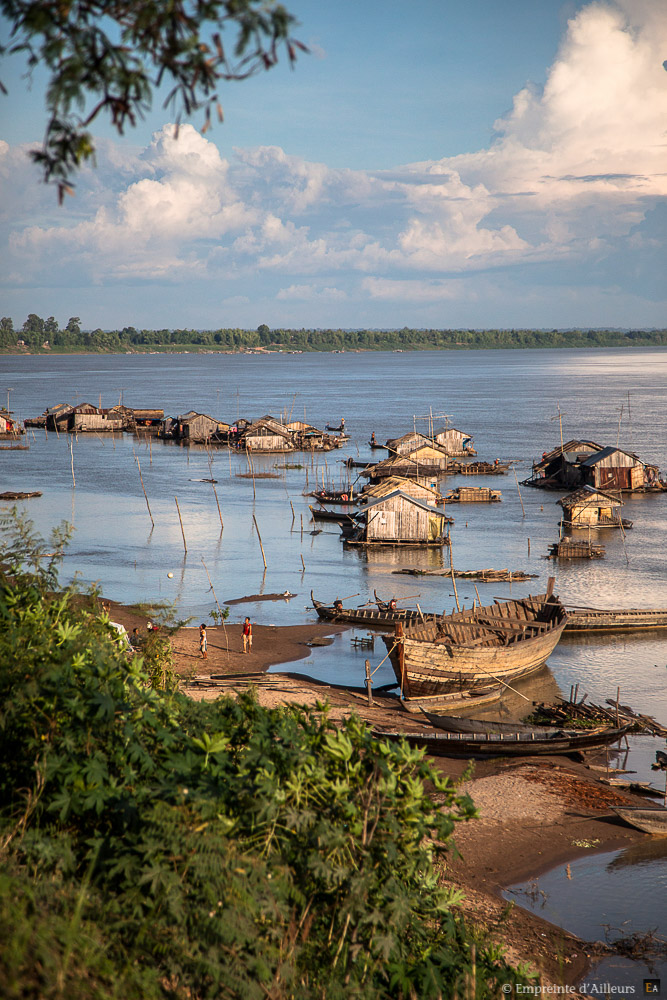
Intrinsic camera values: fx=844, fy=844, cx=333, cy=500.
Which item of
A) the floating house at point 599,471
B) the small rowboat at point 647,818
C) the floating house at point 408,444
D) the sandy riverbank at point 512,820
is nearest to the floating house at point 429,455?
the floating house at point 408,444

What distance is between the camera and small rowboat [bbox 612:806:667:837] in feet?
49.2

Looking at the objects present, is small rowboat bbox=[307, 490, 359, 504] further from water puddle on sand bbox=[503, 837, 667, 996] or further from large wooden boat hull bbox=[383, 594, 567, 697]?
water puddle on sand bbox=[503, 837, 667, 996]

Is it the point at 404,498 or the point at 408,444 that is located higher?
the point at 408,444

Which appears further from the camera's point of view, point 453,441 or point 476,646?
point 453,441

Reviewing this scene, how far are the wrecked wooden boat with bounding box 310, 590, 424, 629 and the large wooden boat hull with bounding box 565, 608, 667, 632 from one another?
18.1 feet

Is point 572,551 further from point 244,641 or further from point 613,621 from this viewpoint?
point 244,641

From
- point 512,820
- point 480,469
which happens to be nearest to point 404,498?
point 480,469

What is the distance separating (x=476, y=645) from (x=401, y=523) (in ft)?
61.1

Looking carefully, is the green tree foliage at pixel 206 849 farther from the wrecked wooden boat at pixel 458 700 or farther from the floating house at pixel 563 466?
the floating house at pixel 563 466

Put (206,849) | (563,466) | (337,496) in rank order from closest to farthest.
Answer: (206,849)
(337,496)
(563,466)

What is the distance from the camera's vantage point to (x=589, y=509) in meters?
46.8

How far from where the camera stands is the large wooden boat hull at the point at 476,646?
68.7ft

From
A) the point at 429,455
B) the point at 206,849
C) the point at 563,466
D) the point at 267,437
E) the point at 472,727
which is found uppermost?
the point at 267,437

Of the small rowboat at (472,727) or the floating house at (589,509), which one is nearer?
the small rowboat at (472,727)
